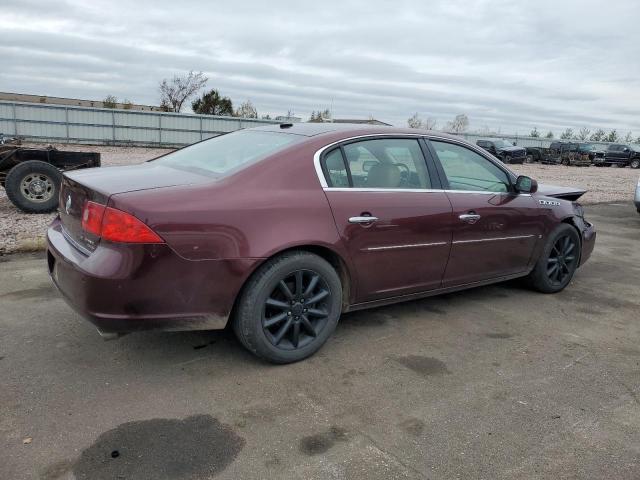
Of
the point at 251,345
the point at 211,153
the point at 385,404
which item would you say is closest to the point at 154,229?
the point at 251,345

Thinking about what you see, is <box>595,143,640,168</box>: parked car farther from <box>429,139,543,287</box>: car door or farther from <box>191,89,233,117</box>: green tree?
<box>429,139,543,287</box>: car door

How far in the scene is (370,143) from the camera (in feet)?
12.7

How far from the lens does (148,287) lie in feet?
9.52

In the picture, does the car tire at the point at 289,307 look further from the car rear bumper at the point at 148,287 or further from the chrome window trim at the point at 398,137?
the chrome window trim at the point at 398,137

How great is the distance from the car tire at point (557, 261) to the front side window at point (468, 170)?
33.7 inches

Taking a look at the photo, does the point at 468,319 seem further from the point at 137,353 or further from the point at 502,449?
the point at 137,353

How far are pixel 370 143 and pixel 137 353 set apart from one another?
2151mm

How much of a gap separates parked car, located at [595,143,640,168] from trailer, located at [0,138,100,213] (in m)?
36.6

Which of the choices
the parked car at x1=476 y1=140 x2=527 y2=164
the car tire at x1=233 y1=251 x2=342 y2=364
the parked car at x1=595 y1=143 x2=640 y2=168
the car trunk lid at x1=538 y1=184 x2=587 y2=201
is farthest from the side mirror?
the parked car at x1=595 y1=143 x2=640 y2=168

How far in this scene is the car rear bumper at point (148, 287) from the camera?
2865 millimetres

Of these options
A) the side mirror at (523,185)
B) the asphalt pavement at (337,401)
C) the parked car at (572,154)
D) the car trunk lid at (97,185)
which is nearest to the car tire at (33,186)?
the asphalt pavement at (337,401)

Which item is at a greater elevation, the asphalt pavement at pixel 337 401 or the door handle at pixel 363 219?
the door handle at pixel 363 219

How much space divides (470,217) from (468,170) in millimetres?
462

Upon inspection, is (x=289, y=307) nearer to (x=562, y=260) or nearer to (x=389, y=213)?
(x=389, y=213)
